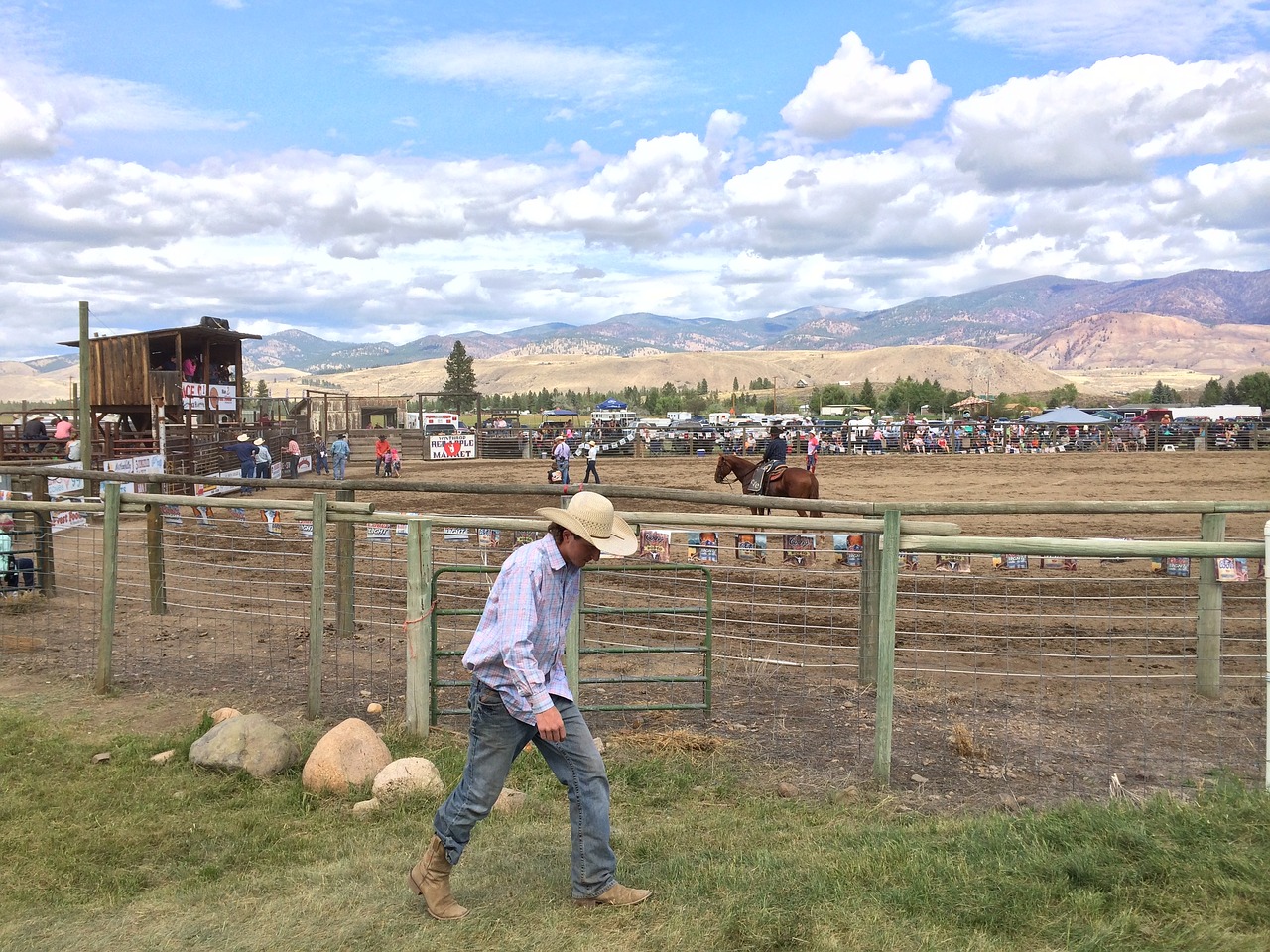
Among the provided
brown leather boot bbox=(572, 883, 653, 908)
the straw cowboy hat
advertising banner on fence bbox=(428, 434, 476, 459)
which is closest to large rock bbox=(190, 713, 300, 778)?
brown leather boot bbox=(572, 883, 653, 908)

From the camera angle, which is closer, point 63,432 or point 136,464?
point 136,464

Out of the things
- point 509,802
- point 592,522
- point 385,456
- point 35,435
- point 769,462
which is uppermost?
point 35,435

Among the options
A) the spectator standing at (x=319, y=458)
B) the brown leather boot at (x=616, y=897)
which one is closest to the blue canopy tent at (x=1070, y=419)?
the spectator standing at (x=319, y=458)

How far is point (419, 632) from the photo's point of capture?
6.93m

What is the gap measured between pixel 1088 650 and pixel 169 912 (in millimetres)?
7785

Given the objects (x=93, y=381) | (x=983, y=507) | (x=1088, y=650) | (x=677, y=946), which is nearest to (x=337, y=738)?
(x=677, y=946)

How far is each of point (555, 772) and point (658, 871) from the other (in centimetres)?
79

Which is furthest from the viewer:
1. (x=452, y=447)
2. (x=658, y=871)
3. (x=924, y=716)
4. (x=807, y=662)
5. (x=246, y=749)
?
(x=452, y=447)

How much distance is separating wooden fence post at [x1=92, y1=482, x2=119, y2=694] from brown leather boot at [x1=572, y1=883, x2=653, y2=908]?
534cm

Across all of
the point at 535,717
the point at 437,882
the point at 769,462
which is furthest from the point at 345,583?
the point at 769,462

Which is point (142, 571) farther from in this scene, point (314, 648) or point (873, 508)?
point (873, 508)

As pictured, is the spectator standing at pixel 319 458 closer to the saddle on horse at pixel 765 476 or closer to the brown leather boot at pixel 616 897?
the saddle on horse at pixel 765 476

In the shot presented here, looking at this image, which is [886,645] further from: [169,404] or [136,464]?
[169,404]

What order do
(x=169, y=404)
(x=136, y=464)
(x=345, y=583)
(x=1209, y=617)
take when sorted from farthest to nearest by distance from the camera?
(x=169, y=404) → (x=136, y=464) → (x=345, y=583) → (x=1209, y=617)
